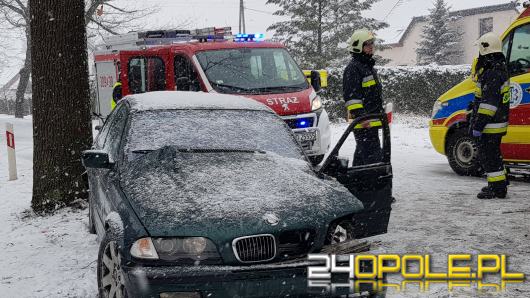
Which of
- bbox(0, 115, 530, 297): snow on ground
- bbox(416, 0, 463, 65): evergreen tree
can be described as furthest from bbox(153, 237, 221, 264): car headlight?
bbox(416, 0, 463, 65): evergreen tree

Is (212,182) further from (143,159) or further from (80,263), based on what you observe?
(80,263)

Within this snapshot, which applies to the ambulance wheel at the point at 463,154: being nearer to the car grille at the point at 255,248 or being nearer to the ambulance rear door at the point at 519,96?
the ambulance rear door at the point at 519,96

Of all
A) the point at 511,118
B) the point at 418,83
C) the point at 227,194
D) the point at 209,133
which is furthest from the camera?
→ the point at 418,83

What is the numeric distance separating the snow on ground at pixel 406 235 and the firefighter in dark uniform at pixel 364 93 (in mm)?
843

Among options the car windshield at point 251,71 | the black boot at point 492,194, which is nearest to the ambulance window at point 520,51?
the black boot at point 492,194

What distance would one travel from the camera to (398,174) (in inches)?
391

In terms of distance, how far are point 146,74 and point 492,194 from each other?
20.2 ft

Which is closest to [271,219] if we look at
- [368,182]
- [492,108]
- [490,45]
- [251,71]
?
[368,182]

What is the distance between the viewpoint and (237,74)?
9.34 m

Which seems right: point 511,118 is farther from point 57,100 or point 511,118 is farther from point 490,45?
point 57,100

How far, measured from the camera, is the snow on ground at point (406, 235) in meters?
4.91

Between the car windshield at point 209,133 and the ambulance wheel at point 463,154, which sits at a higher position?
the car windshield at point 209,133

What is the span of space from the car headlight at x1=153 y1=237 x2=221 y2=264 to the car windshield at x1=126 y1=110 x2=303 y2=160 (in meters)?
1.29

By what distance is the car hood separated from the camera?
364 centimetres
